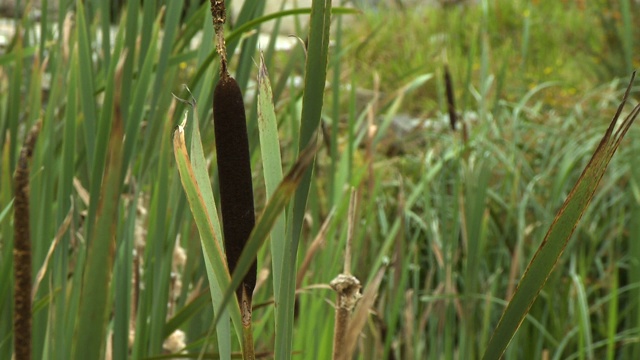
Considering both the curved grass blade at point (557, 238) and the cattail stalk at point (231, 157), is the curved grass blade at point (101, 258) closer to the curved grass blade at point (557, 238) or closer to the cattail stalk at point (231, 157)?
the cattail stalk at point (231, 157)

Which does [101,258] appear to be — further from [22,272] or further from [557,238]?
[557,238]

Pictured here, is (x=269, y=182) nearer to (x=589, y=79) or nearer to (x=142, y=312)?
(x=142, y=312)

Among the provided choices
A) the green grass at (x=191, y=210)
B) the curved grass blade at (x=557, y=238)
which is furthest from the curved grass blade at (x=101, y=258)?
the curved grass blade at (x=557, y=238)

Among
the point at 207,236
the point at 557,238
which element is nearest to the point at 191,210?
the point at 207,236

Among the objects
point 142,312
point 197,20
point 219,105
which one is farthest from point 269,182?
point 197,20

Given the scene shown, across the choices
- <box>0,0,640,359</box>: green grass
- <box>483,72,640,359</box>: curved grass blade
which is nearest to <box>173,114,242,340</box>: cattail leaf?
<box>0,0,640,359</box>: green grass

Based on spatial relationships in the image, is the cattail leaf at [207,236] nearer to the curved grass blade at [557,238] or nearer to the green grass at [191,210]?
the green grass at [191,210]

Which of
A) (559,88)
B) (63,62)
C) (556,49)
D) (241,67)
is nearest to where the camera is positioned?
(241,67)

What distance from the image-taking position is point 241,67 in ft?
3.04

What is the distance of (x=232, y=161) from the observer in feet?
1.33

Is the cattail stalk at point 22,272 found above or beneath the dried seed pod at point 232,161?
beneath

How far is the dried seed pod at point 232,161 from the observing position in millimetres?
405

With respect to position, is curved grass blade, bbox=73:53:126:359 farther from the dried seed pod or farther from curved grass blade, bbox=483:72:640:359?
curved grass blade, bbox=483:72:640:359

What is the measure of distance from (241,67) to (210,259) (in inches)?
21.4
